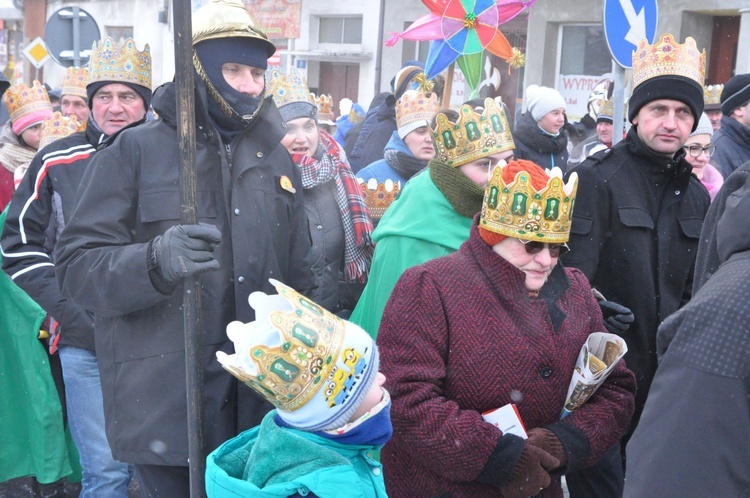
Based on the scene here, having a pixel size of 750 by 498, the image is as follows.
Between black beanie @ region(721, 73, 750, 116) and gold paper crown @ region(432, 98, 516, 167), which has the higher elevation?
black beanie @ region(721, 73, 750, 116)

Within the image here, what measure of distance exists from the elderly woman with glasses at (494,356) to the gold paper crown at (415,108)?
3114mm

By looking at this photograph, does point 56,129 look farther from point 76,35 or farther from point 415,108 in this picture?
point 76,35

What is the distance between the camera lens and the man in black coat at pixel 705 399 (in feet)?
5.38

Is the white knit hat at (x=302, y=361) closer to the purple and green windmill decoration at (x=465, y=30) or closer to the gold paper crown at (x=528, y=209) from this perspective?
the gold paper crown at (x=528, y=209)

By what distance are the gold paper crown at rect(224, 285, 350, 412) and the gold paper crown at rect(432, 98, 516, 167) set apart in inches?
61.6

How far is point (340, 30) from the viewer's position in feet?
71.1

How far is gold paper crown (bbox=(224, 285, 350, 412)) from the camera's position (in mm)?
2545

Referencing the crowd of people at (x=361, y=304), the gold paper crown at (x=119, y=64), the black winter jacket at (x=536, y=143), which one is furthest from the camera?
the black winter jacket at (x=536, y=143)

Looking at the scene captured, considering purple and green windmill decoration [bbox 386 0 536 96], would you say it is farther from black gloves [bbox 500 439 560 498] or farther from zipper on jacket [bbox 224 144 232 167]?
black gloves [bbox 500 439 560 498]

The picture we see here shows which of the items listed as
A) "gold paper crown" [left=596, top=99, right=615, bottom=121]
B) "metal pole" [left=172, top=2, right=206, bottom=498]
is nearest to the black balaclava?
"metal pole" [left=172, top=2, right=206, bottom=498]

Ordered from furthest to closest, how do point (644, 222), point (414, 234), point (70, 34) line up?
point (70, 34), point (644, 222), point (414, 234)

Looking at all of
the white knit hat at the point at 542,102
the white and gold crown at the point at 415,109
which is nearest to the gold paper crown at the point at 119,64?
the white and gold crown at the point at 415,109

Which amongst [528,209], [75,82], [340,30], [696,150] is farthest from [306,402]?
[340,30]

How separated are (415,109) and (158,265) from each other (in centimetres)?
365
